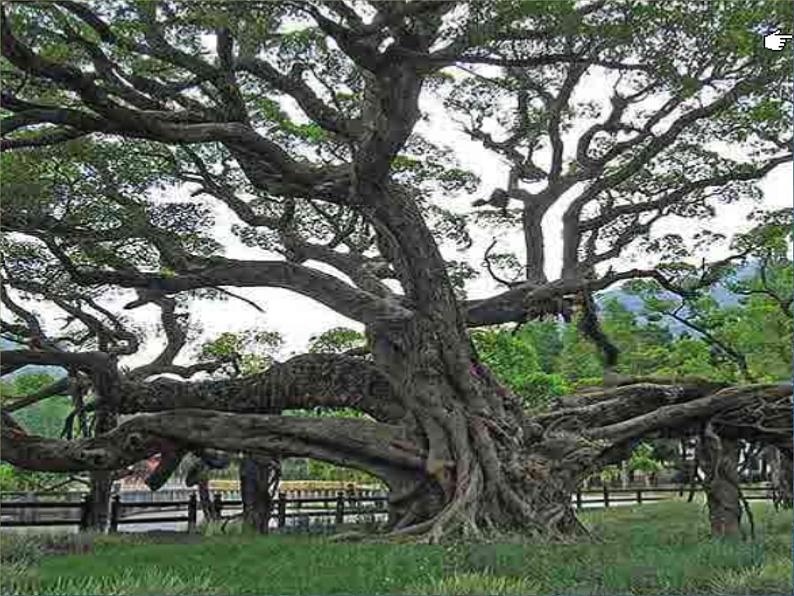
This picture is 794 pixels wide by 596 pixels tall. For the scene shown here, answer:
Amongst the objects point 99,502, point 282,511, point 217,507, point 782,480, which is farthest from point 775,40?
point 217,507

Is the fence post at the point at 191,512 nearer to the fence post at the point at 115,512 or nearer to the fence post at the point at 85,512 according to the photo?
the fence post at the point at 115,512

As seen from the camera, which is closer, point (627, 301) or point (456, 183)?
point (456, 183)

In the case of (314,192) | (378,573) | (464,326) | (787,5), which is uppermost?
(787,5)

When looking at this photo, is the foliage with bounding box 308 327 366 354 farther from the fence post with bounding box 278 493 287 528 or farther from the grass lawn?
the grass lawn

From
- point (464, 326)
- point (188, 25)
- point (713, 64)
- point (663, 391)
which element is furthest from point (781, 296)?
point (188, 25)

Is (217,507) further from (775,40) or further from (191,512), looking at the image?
(775,40)

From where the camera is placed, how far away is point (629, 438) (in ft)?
27.2

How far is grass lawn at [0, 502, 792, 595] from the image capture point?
14.4 feet

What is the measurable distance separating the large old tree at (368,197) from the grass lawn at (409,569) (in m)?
1.09

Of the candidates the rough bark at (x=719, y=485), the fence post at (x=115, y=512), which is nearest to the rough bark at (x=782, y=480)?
the rough bark at (x=719, y=485)

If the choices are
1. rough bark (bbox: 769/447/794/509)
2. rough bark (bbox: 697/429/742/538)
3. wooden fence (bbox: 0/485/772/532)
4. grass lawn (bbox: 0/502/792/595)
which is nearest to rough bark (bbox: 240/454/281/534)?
wooden fence (bbox: 0/485/772/532)

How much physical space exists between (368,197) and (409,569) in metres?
3.16

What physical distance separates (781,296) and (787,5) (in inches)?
266

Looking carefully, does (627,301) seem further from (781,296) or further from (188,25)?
(188,25)
